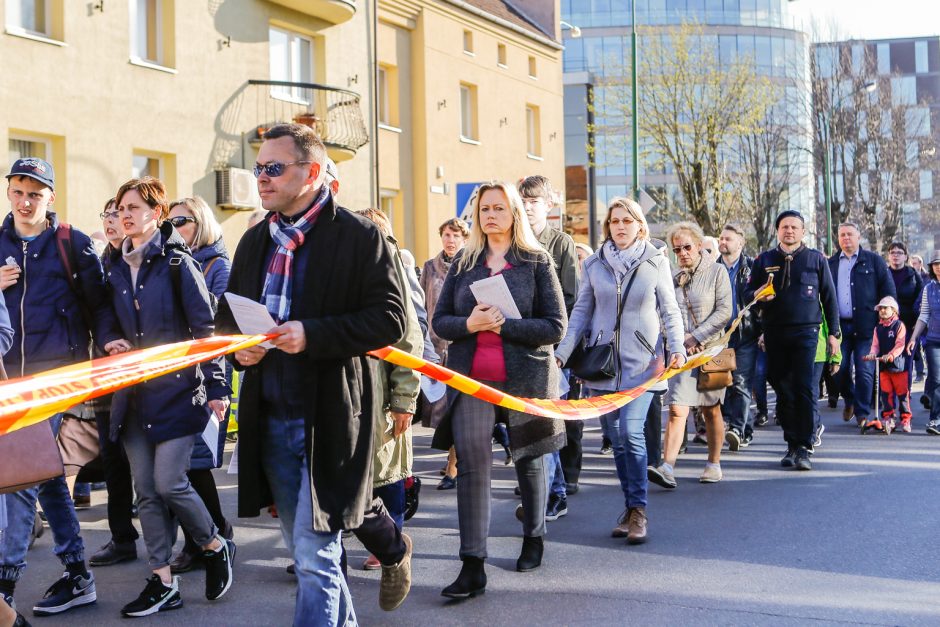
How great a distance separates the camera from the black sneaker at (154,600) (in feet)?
16.7

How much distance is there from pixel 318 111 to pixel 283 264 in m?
17.5

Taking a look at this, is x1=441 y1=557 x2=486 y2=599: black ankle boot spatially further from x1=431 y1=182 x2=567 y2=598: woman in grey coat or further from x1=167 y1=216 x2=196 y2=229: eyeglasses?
x1=167 y1=216 x2=196 y2=229: eyeglasses

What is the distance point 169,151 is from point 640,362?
42.3 feet

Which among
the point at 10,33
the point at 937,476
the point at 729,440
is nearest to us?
the point at 937,476

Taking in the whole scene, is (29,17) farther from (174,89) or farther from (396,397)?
(396,397)

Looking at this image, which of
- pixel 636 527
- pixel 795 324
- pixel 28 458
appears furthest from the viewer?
pixel 795 324

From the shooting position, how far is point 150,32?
1791 centimetres

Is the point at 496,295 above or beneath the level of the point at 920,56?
beneath

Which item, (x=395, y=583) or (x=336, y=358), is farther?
(x=395, y=583)

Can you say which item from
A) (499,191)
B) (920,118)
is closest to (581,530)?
(499,191)

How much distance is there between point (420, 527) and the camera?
7.07 metres

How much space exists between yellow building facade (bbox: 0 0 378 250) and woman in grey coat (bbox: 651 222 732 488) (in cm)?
1024

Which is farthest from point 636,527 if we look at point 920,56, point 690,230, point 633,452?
point 920,56

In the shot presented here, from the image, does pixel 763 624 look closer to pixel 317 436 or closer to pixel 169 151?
pixel 317 436
